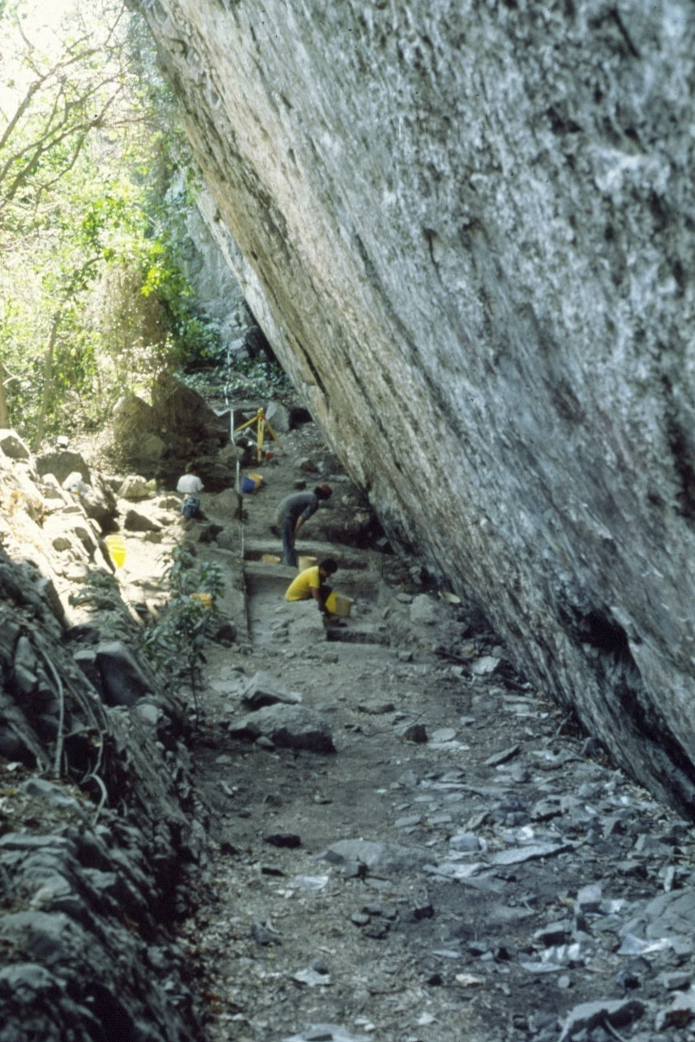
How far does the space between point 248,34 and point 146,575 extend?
260 inches

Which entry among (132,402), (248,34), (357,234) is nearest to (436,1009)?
(357,234)

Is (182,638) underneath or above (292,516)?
above

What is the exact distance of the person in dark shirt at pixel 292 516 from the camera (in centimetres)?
1391

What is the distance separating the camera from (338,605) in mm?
12086

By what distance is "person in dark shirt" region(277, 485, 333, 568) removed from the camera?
45.6ft

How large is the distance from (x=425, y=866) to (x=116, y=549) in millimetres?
7596

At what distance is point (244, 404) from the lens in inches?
858

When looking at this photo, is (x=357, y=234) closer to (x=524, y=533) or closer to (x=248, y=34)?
(x=248, y=34)

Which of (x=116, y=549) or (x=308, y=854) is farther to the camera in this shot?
(x=116, y=549)

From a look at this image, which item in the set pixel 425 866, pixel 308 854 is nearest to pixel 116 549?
pixel 308 854

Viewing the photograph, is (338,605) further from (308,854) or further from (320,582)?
(308,854)

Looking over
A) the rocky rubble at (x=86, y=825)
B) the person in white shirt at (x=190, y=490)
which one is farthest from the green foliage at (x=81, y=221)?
the rocky rubble at (x=86, y=825)

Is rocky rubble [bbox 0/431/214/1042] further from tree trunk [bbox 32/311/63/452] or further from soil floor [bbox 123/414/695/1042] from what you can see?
tree trunk [bbox 32/311/63/452]

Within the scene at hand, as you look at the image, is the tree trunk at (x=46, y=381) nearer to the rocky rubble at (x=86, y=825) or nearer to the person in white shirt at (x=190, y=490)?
the person in white shirt at (x=190, y=490)
